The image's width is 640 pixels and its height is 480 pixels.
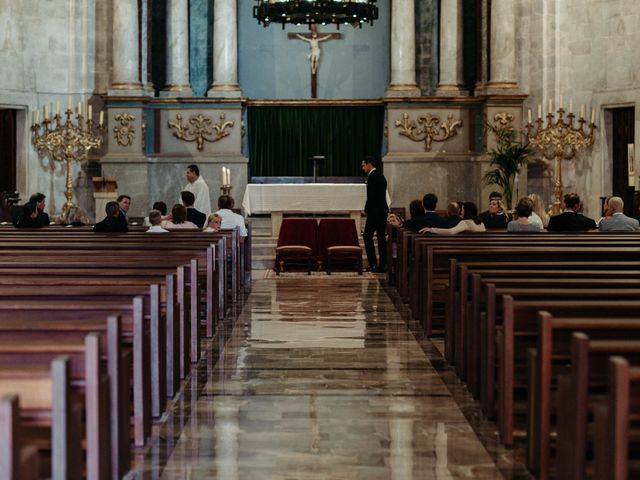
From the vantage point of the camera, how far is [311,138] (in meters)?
20.5

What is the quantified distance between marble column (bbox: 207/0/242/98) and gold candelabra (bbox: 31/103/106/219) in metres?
2.17

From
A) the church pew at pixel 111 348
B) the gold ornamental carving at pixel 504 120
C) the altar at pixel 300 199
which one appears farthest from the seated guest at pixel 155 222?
the gold ornamental carving at pixel 504 120

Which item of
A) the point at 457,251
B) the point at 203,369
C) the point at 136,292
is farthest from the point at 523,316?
the point at 457,251

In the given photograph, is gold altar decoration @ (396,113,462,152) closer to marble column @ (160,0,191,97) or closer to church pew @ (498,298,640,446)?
marble column @ (160,0,191,97)

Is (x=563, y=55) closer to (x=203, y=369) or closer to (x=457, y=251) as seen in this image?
(x=457, y=251)

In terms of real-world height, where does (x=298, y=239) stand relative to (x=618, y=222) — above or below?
below

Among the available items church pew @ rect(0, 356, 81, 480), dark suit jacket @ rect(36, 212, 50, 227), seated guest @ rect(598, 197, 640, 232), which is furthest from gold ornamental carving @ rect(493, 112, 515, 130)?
church pew @ rect(0, 356, 81, 480)

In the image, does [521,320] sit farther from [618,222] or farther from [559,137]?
[559,137]

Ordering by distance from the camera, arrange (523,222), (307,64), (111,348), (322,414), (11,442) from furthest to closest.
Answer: (307,64), (523,222), (322,414), (111,348), (11,442)

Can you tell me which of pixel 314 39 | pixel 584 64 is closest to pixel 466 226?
pixel 584 64

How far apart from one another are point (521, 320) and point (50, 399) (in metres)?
2.61

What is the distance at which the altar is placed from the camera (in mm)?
16797

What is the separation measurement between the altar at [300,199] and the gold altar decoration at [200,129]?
2267 mm

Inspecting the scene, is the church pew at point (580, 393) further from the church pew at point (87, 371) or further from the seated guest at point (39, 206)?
the seated guest at point (39, 206)
